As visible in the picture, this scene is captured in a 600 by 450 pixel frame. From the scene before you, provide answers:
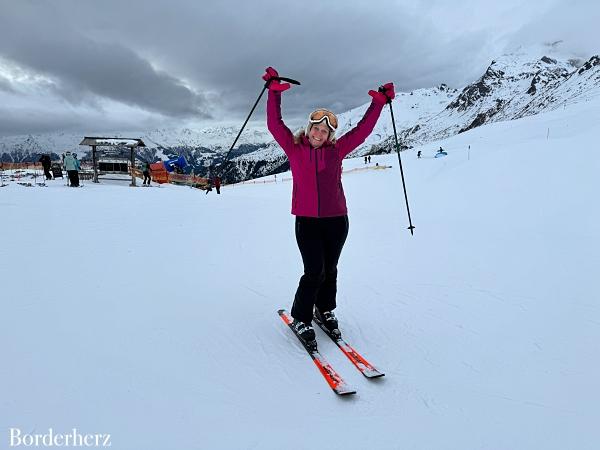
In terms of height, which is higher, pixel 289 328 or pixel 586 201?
pixel 586 201

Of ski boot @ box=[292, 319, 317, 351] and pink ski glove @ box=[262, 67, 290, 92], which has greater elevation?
pink ski glove @ box=[262, 67, 290, 92]

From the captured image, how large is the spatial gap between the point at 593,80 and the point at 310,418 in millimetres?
195907

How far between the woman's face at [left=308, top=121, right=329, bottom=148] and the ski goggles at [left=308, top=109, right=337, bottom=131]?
40 mm

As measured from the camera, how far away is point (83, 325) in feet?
11.8

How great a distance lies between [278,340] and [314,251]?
984 mm

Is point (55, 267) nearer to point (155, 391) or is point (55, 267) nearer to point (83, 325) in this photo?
point (83, 325)

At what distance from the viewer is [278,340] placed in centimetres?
382

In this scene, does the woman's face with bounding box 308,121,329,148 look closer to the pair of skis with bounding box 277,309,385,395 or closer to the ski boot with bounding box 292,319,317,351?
the ski boot with bounding box 292,319,317,351

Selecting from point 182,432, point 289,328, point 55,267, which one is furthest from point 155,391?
point 55,267

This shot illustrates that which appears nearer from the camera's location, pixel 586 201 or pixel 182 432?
pixel 182 432

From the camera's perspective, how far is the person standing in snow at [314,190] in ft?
12.1

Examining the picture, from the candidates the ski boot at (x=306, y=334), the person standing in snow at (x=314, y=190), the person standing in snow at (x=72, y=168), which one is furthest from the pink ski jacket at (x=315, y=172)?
the person standing in snow at (x=72, y=168)

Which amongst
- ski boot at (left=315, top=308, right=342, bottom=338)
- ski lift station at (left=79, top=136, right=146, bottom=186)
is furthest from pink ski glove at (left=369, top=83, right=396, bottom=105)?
ski lift station at (left=79, top=136, right=146, bottom=186)

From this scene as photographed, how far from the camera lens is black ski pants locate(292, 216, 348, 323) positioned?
3713mm
